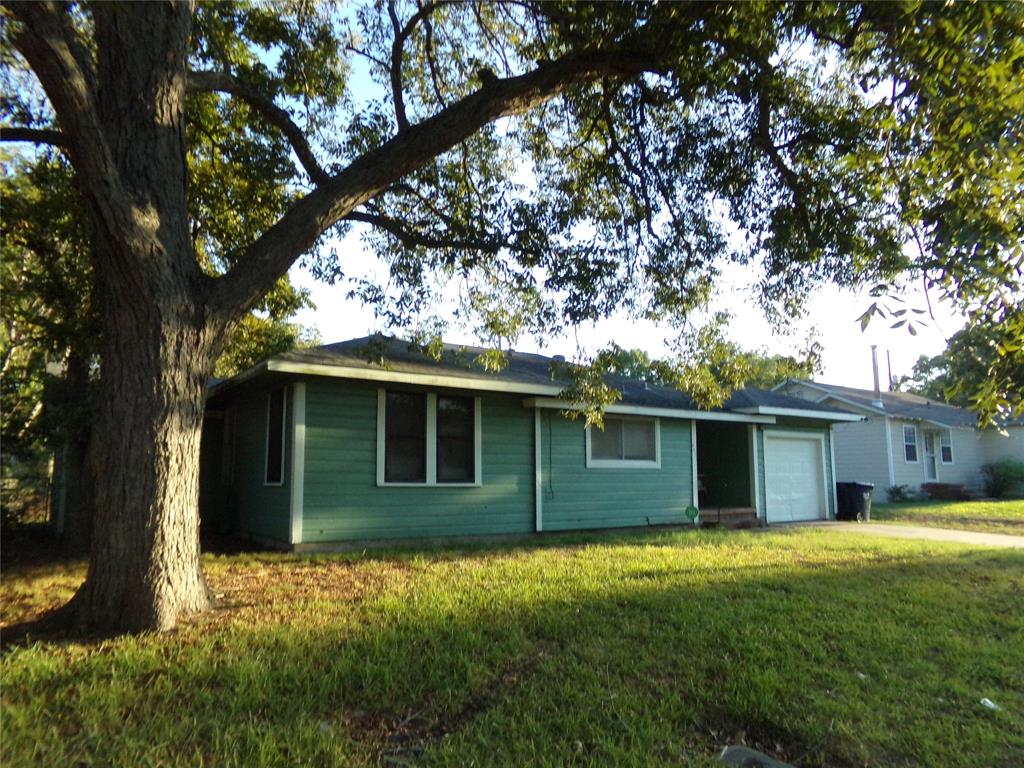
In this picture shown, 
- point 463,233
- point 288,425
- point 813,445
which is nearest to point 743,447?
point 813,445

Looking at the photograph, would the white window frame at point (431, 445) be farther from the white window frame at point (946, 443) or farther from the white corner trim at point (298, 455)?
the white window frame at point (946, 443)

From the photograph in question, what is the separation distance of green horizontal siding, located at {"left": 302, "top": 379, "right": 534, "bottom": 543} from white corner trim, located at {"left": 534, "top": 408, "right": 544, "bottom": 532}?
0.35 m

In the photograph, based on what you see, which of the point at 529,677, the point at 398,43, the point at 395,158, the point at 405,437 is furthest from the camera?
the point at 405,437

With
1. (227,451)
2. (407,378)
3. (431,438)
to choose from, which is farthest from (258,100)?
(227,451)

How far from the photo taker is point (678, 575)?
7773 millimetres

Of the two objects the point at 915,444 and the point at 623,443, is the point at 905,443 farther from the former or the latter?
the point at 623,443

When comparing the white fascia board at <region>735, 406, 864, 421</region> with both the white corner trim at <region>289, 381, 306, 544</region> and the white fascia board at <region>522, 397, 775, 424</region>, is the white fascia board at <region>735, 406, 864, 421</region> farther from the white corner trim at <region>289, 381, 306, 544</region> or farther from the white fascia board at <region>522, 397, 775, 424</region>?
the white corner trim at <region>289, 381, 306, 544</region>

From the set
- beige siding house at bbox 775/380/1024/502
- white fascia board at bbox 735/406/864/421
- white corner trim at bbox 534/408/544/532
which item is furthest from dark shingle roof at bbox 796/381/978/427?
white corner trim at bbox 534/408/544/532

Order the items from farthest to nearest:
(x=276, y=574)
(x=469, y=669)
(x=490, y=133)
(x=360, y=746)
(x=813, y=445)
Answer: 1. (x=813, y=445)
2. (x=490, y=133)
3. (x=276, y=574)
4. (x=469, y=669)
5. (x=360, y=746)

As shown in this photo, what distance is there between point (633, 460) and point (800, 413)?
5.50 m

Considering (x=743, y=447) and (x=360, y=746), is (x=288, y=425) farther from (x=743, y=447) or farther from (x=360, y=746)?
(x=743, y=447)

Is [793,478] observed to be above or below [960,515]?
above

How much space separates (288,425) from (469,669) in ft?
21.5

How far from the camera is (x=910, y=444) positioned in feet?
80.9
